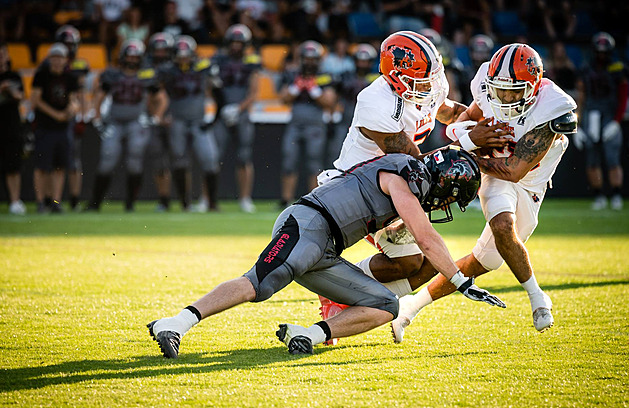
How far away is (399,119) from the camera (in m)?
4.36

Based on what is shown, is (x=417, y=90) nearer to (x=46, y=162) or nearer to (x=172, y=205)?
(x=46, y=162)

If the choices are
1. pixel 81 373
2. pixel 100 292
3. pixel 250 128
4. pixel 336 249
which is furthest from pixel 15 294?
pixel 250 128

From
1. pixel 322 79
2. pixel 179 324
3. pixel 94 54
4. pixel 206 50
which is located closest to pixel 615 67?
pixel 322 79

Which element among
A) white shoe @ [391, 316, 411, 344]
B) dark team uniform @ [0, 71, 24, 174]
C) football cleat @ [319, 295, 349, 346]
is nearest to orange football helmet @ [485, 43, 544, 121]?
white shoe @ [391, 316, 411, 344]

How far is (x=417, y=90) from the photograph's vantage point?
14.5 feet

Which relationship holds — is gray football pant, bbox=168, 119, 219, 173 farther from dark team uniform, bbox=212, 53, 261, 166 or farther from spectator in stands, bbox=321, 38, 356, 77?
spectator in stands, bbox=321, 38, 356, 77

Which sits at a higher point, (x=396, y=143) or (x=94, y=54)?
(x=396, y=143)

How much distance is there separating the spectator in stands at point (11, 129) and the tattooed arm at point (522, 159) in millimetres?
7635

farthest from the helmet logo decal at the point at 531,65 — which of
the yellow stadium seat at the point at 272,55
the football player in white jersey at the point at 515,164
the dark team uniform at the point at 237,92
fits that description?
the yellow stadium seat at the point at 272,55

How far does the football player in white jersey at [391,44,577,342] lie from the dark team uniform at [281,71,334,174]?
23.0 feet

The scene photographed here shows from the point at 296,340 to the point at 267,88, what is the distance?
10737 mm

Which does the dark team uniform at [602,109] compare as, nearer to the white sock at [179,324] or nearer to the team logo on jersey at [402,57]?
the team logo on jersey at [402,57]

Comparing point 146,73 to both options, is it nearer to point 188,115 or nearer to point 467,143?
point 188,115

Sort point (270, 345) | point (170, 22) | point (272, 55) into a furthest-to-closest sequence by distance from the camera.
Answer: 1. point (272, 55)
2. point (170, 22)
3. point (270, 345)
